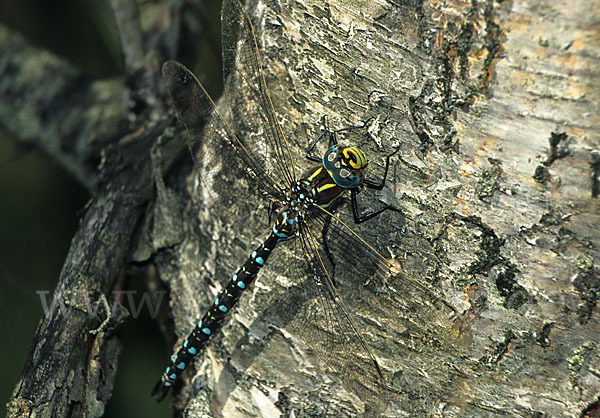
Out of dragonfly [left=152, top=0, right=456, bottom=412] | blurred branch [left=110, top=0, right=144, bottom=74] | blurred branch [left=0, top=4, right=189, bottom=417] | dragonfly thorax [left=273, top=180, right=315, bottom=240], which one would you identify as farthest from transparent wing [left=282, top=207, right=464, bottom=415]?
blurred branch [left=110, top=0, right=144, bottom=74]

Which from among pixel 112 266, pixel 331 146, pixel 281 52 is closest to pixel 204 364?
pixel 112 266

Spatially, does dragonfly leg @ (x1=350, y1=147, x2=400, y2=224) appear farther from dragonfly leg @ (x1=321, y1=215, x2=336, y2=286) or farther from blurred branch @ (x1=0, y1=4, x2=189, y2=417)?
blurred branch @ (x1=0, y1=4, x2=189, y2=417)

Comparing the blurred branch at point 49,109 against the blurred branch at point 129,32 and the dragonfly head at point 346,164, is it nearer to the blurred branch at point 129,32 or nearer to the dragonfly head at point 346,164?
the blurred branch at point 129,32

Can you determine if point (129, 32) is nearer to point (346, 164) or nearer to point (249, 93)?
point (249, 93)

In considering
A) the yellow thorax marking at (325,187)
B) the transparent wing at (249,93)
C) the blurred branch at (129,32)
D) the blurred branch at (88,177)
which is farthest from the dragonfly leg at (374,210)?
the blurred branch at (129,32)

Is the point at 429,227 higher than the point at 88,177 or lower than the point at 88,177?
higher

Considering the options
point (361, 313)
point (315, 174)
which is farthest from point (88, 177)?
point (361, 313)
